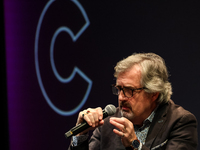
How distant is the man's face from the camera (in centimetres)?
Result: 199

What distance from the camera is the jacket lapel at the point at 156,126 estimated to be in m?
1.94

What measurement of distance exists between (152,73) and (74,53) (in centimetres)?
147

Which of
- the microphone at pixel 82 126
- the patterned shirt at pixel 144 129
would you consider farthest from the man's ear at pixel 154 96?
the microphone at pixel 82 126

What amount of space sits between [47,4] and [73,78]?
3.17 feet

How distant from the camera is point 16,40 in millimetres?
3646

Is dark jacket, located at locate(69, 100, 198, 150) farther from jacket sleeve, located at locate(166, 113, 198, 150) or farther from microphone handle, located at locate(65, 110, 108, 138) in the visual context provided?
microphone handle, located at locate(65, 110, 108, 138)

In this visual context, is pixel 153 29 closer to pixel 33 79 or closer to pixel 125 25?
pixel 125 25

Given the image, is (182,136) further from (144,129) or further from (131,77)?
(131,77)

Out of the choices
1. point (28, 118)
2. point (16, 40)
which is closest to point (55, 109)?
point (28, 118)

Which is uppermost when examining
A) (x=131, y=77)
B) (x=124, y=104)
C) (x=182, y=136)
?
(x=131, y=77)

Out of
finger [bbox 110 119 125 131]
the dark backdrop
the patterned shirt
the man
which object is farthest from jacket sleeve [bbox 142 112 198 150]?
the dark backdrop

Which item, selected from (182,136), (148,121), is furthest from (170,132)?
(148,121)

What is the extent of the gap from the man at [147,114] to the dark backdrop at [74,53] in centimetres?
65

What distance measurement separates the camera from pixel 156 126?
1.97 metres
